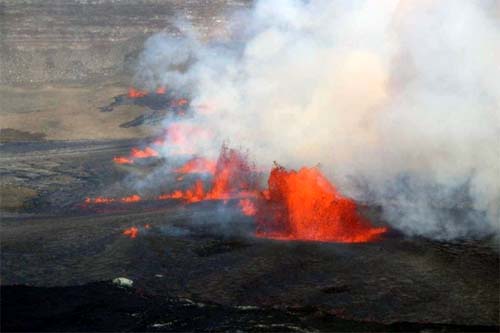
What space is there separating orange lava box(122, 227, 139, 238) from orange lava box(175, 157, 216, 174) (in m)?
5.39

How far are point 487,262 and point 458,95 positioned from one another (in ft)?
13.4

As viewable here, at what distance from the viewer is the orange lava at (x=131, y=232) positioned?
9727 mm

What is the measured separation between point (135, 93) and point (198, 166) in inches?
670

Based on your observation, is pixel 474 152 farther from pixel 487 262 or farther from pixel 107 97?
pixel 107 97

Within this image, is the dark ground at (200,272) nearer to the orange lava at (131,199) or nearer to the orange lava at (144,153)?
the orange lava at (131,199)

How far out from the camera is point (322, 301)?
7.13 m

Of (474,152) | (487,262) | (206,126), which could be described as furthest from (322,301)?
(206,126)

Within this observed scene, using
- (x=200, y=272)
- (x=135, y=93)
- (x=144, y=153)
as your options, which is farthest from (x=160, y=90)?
(x=200, y=272)

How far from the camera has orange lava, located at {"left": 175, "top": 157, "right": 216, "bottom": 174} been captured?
615 inches

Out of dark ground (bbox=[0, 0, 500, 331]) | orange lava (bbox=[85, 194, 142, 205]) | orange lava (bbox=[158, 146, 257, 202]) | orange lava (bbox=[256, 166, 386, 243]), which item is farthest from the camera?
orange lava (bbox=[85, 194, 142, 205])

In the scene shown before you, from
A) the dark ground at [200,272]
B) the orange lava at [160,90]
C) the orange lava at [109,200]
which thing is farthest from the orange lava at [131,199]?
the orange lava at [160,90]

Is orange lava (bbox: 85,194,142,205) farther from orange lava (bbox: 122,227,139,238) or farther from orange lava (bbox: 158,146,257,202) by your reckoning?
orange lava (bbox: 122,227,139,238)

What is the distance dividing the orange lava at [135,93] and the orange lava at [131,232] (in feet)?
71.8

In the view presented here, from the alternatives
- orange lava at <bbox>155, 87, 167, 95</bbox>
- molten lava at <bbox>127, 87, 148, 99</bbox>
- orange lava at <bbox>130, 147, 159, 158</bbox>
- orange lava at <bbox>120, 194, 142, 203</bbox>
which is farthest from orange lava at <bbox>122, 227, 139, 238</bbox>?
orange lava at <bbox>155, 87, 167, 95</bbox>
